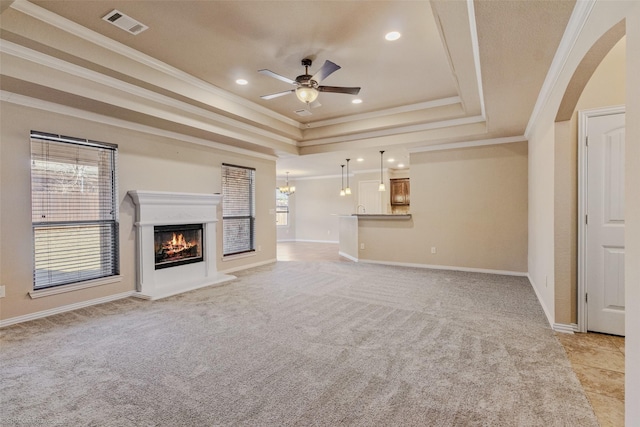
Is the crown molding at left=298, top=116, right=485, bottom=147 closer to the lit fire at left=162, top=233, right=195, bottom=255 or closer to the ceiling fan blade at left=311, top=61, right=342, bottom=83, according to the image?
the ceiling fan blade at left=311, top=61, right=342, bottom=83

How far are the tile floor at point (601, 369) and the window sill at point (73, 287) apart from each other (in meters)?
5.19

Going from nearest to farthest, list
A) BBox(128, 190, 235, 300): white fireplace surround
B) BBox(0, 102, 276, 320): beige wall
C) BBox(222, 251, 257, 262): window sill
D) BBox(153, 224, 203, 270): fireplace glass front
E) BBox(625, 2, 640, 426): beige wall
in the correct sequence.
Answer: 1. BBox(625, 2, 640, 426): beige wall
2. BBox(0, 102, 276, 320): beige wall
3. BBox(128, 190, 235, 300): white fireplace surround
4. BBox(153, 224, 203, 270): fireplace glass front
5. BBox(222, 251, 257, 262): window sill

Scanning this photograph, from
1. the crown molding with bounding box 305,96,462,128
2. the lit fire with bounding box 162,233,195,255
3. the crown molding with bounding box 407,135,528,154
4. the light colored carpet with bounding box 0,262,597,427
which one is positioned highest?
the crown molding with bounding box 305,96,462,128

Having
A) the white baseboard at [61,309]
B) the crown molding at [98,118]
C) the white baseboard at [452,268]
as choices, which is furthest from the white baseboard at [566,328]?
the crown molding at [98,118]

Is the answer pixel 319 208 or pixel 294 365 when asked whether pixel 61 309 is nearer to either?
pixel 294 365

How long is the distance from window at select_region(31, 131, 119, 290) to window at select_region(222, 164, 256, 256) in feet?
6.85

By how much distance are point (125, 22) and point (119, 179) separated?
2217 mm

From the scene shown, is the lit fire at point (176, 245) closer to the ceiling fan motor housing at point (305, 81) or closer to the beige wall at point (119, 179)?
the beige wall at point (119, 179)

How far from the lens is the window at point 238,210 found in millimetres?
6277

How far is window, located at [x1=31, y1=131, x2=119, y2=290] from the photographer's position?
3.72 m

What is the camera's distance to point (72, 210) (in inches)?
158

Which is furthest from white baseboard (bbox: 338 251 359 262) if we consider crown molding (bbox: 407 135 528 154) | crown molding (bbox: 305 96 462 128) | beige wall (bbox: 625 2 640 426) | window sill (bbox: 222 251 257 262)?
beige wall (bbox: 625 2 640 426)

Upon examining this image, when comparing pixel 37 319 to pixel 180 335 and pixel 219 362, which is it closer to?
pixel 180 335

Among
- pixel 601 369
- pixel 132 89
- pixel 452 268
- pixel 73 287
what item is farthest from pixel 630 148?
pixel 73 287
